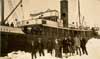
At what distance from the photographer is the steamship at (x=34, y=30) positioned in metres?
1.19

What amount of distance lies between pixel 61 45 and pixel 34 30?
37 centimetres

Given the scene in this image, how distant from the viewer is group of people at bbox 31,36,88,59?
4.63 feet

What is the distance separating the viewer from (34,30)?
138cm

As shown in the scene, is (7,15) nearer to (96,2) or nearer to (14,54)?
(14,54)

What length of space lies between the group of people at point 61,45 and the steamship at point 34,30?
0.12 ft

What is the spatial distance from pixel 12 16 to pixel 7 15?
0.04m

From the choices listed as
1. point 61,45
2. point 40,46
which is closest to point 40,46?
point 40,46

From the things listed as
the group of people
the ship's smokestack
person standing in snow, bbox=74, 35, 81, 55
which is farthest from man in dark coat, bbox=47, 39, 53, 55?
person standing in snow, bbox=74, 35, 81, 55

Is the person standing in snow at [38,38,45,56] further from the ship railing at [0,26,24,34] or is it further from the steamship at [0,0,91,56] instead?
the ship railing at [0,26,24,34]

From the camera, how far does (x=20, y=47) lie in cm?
127

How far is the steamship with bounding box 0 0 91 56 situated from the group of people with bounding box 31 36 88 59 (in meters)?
0.04

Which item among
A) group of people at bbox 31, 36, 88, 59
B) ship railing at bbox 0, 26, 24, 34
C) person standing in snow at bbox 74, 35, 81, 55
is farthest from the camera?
person standing in snow at bbox 74, 35, 81, 55

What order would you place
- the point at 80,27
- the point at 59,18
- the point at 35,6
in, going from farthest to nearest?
1. the point at 80,27
2. the point at 59,18
3. the point at 35,6

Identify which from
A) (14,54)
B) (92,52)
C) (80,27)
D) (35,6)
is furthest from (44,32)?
(92,52)
